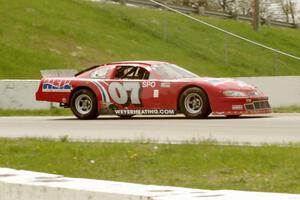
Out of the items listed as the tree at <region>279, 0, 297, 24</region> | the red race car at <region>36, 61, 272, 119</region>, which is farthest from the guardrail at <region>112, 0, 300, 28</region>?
the red race car at <region>36, 61, 272, 119</region>

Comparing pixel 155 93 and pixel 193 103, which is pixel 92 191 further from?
pixel 155 93

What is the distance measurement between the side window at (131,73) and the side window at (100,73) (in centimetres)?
26

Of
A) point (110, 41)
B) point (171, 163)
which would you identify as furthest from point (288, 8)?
point (171, 163)

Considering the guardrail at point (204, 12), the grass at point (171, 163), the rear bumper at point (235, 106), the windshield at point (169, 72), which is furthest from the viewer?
the guardrail at point (204, 12)

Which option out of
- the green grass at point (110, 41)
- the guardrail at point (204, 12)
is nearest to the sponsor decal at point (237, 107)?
the green grass at point (110, 41)

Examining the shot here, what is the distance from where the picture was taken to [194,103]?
17.5 metres

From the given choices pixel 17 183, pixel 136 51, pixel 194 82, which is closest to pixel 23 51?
pixel 136 51

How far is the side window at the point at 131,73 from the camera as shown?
18297mm

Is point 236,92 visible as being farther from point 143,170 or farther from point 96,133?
point 143,170

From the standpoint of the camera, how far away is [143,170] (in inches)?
393

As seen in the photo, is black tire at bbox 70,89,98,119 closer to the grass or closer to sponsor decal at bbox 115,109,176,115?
sponsor decal at bbox 115,109,176,115

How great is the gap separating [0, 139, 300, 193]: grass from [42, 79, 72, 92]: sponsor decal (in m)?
6.74

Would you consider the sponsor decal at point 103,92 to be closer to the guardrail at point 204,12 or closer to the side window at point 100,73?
the side window at point 100,73

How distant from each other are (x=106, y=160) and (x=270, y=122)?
604cm
